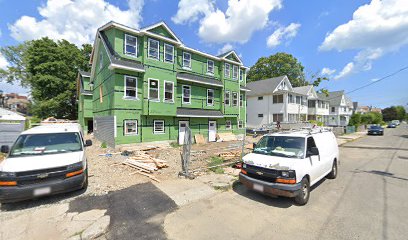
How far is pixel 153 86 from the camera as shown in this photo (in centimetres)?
1462

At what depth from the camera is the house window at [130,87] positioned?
13.6 m

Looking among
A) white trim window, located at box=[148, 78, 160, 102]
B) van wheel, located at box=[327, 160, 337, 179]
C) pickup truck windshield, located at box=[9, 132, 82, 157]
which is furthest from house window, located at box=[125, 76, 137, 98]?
van wheel, located at box=[327, 160, 337, 179]

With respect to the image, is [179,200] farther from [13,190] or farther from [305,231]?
[13,190]

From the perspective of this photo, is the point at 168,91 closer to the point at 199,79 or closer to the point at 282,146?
the point at 199,79

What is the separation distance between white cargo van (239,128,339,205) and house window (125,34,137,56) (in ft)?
40.5

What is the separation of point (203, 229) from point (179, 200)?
1.63 meters

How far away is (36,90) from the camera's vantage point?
92.7 feet

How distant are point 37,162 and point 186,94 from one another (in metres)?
13.4

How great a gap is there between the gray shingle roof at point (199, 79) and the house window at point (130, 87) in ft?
13.2

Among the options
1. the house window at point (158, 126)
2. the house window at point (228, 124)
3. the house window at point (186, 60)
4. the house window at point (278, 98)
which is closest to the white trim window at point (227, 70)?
the house window at point (186, 60)

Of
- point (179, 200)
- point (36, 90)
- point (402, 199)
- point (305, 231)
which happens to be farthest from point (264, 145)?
point (36, 90)

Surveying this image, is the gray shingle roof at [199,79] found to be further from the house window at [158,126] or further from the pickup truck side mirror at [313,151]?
the pickup truck side mirror at [313,151]

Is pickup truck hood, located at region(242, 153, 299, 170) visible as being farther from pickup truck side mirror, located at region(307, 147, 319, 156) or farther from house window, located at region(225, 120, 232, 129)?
house window, located at region(225, 120, 232, 129)

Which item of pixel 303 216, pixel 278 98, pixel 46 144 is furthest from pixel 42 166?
pixel 278 98
